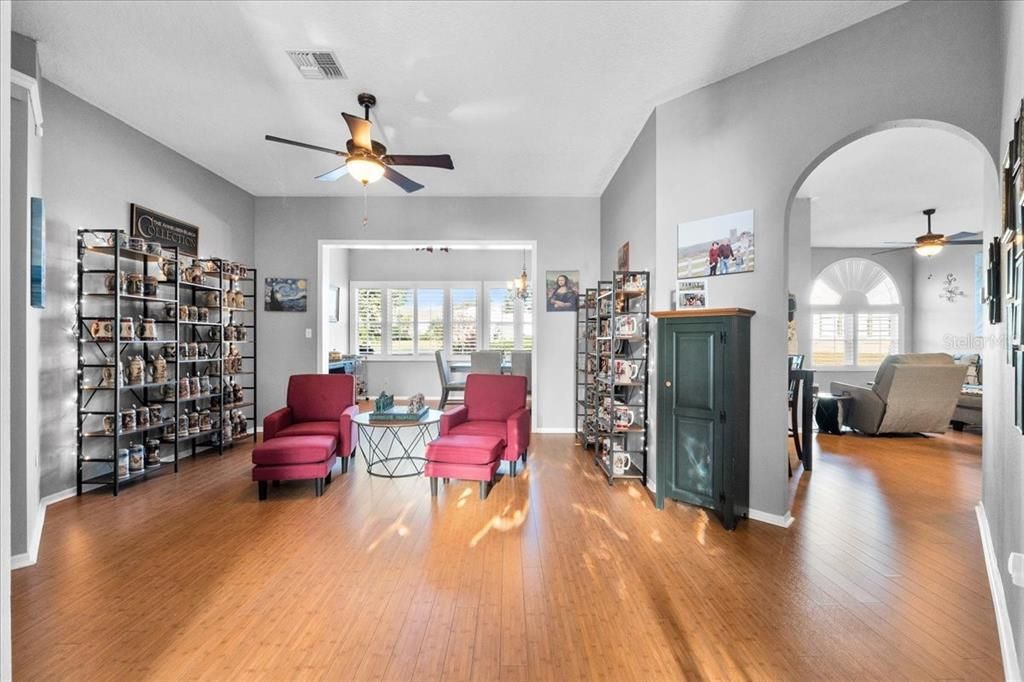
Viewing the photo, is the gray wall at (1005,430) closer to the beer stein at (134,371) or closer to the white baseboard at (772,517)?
the white baseboard at (772,517)

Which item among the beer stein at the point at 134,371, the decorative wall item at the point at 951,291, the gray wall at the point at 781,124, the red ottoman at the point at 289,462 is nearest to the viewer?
the gray wall at the point at 781,124

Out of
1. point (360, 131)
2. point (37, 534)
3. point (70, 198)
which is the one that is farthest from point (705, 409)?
point (70, 198)

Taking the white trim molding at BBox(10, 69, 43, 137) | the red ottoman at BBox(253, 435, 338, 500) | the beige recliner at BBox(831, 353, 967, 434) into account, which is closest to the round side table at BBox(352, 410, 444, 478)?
the red ottoman at BBox(253, 435, 338, 500)

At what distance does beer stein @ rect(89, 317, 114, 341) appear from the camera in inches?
152

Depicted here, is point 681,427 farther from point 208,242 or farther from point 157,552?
point 208,242

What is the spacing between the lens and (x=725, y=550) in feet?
9.61

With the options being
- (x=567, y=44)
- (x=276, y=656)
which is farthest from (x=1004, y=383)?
(x=276, y=656)

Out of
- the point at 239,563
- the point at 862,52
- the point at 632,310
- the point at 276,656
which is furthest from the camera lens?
the point at 632,310

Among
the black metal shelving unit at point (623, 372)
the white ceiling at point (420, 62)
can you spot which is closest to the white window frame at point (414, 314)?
the white ceiling at point (420, 62)

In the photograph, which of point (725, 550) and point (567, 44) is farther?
point (567, 44)

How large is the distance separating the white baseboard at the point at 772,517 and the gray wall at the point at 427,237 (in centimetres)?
317

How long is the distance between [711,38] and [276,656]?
4.24 m

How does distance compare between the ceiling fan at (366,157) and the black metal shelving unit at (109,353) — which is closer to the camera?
the ceiling fan at (366,157)

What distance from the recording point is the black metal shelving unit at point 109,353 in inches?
150
